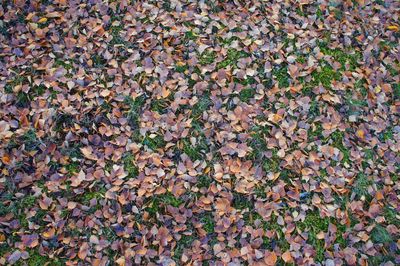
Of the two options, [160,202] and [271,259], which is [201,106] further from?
[271,259]

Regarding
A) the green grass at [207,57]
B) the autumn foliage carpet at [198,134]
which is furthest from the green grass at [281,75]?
the green grass at [207,57]

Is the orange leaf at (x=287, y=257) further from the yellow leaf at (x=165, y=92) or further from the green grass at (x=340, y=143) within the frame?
the yellow leaf at (x=165, y=92)

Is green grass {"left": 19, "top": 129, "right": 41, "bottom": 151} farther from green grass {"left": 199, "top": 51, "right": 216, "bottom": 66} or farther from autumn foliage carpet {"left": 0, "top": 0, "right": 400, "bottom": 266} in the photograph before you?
green grass {"left": 199, "top": 51, "right": 216, "bottom": 66}

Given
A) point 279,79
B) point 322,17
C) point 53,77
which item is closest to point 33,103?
point 53,77

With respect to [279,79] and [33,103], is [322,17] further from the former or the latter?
[33,103]

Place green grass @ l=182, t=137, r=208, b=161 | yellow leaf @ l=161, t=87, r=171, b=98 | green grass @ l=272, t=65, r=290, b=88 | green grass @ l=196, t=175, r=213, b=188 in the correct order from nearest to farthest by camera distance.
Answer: green grass @ l=196, t=175, r=213, b=188, green grass @ l=182, t=137, r=208, b=161, yellow leaf @ l=161, t=87, r=171, b=98, green grass @ l=272, t=65, r=290, b=88

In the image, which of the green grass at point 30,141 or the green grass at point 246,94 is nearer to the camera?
the green grass at point 30,141

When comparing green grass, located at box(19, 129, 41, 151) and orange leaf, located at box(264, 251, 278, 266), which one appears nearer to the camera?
orange leaf, located at box(264, 251, 278, 266)

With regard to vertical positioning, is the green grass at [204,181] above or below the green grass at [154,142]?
below

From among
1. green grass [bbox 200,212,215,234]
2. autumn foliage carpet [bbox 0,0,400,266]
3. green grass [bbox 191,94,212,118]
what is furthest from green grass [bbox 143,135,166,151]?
green grass [bbox 200,212,215,234]
